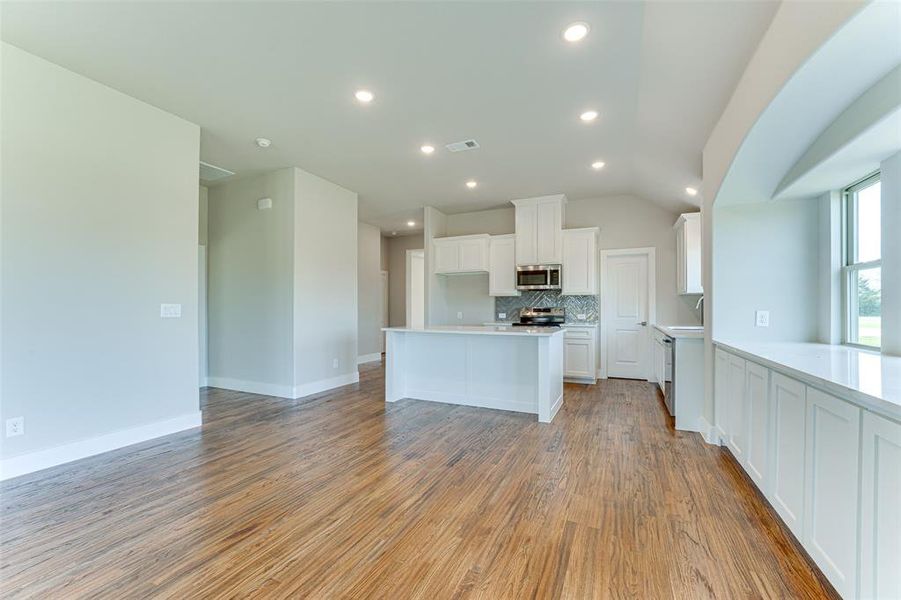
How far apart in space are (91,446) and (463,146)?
4.28 metres

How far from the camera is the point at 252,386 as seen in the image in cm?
510

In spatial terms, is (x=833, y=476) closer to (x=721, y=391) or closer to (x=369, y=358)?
(x=721, y=391)

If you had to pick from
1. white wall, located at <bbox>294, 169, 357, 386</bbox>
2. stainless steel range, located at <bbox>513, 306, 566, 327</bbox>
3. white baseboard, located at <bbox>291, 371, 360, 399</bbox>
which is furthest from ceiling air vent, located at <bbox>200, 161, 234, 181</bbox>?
stainless steel range, located at <bbox>513, 306, 566, 327</bbox>

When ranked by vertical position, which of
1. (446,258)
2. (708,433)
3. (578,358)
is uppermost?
(446,258)

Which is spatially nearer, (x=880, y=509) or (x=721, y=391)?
(x=880, y=509)

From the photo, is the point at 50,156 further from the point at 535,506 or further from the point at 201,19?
the point at 535,506

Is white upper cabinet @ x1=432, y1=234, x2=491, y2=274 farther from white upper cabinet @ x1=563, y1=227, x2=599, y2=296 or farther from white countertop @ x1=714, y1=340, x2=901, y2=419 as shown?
white countertop @ x1=714, y1=340, x2=901, y2=419

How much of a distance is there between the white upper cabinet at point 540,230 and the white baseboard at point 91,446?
4799 mm

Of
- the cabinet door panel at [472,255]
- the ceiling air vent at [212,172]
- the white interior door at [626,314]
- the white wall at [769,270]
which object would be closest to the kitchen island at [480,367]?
the white wall at [769,270]

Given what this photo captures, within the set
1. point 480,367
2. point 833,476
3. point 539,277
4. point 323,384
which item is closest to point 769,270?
point 833,476

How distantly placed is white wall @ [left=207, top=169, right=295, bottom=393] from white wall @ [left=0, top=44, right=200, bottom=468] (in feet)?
3.89

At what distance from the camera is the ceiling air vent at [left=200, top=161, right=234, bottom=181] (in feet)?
15.3

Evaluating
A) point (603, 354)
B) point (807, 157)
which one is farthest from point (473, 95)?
point (603, 354)

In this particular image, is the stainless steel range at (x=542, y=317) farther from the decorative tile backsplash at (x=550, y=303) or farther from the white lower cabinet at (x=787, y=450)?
the white lower cabinet at (x=787, y=450)
